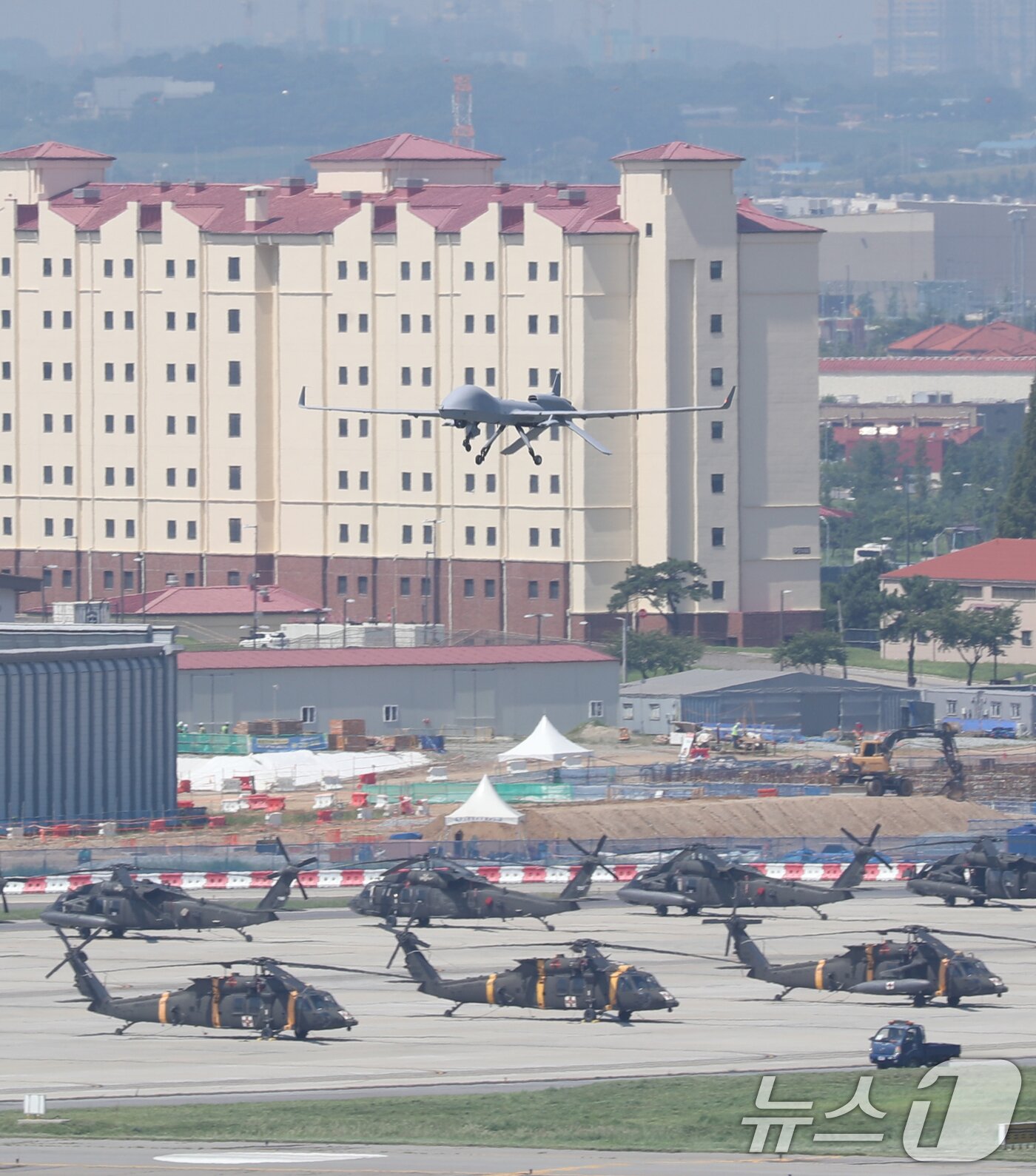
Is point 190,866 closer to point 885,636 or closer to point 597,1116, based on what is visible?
point 597,1116

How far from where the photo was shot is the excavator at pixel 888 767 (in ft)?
420

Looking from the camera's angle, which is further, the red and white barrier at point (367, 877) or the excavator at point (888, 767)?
the excavator at point (888, 767)

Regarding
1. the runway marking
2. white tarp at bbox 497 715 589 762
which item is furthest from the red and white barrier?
the runway marking

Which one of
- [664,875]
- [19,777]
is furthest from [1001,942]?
[19,777]

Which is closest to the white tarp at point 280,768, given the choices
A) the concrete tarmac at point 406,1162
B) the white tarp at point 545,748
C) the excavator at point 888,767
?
the white tarp at point 545,748

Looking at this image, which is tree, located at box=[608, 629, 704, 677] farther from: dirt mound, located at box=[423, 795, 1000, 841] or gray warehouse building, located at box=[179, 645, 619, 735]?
dirt mound, located at box=[423, 795, 1000, 841]

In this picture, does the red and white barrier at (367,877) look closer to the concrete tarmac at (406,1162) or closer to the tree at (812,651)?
the concrete tarmac at (406,1162)

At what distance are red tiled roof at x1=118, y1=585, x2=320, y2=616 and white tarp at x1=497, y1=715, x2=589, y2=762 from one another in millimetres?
47855

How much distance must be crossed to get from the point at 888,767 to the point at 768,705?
33.4 m

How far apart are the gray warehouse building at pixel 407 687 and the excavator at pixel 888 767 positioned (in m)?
30.5

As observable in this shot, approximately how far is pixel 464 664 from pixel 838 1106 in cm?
10894

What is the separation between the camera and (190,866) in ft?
333

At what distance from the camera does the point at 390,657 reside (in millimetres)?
162375

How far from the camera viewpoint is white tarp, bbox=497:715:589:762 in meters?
144
